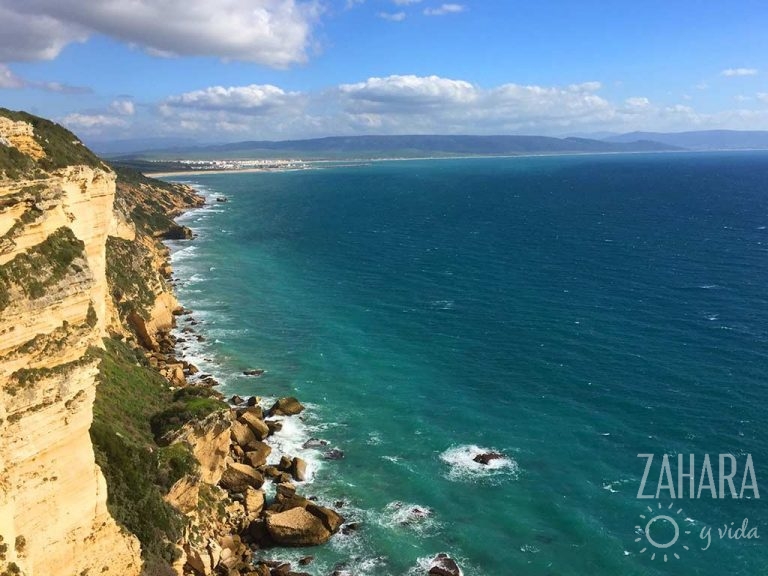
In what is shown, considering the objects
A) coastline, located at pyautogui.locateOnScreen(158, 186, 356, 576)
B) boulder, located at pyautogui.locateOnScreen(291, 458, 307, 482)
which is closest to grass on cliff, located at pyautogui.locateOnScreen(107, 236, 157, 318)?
coastline, located at pyautogui.locateOnScreen(158, 186, 356, 576)

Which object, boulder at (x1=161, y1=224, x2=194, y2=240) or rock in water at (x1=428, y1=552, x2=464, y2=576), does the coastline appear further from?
boulder at (x1=161, y1=224, x2=194, y2=240)

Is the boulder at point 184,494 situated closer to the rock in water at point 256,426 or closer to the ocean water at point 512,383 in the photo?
the ocean water at point 512,383

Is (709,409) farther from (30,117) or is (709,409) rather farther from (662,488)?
(30,117)

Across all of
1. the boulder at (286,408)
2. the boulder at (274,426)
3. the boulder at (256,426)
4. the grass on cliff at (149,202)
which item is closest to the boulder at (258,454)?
the boulder at (256,426)

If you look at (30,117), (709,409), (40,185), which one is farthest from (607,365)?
(30,117)

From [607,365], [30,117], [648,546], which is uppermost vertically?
[30,117]

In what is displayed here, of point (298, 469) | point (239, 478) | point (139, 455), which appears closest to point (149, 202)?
point (239, 478)
